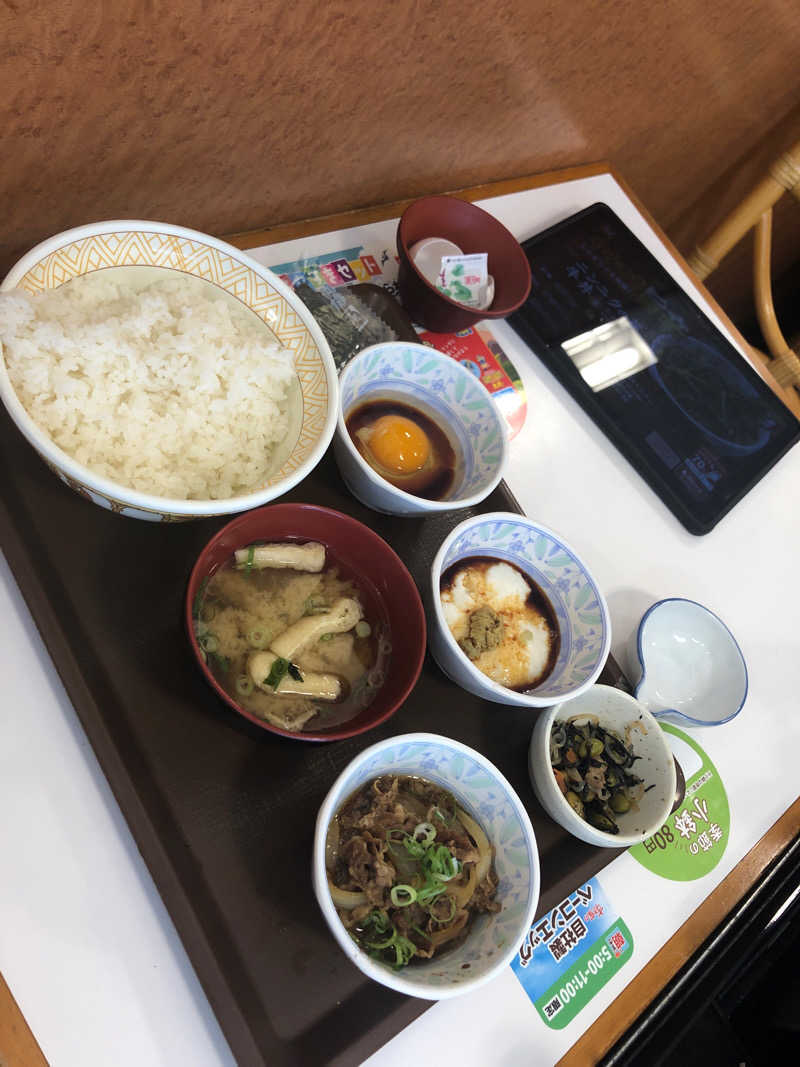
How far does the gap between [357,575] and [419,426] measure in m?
0.43

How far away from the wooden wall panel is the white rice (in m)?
0.28

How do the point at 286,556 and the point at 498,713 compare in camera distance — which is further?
the point at 498,713

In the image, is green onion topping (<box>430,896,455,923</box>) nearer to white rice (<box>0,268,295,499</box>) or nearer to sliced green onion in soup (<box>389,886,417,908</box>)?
sliced green onion in soup (<box>389,886,417,908</box>)

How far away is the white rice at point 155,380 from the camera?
111 cm

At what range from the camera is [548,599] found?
1595 mm

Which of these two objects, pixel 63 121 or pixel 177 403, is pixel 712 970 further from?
pixel 63 121

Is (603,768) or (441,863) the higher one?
(603,768)

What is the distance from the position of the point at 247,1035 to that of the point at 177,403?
3.26ft

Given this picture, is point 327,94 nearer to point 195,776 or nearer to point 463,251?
point 463,251

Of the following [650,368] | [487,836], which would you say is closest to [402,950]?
[487,836]

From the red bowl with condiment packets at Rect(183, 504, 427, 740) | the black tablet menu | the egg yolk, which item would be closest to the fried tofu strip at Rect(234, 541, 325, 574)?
the red bowl with condiment packets at Rect(183, 504, 427, 740)

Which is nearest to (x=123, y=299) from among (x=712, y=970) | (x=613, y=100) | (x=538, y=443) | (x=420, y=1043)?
(x=538, y=443)

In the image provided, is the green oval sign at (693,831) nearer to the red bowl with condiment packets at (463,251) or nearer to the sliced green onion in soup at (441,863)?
the sliced green onion in soup at (441,863)

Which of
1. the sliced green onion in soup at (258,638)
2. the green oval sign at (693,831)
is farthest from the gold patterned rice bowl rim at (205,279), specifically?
the green oval sign at (693,831)
